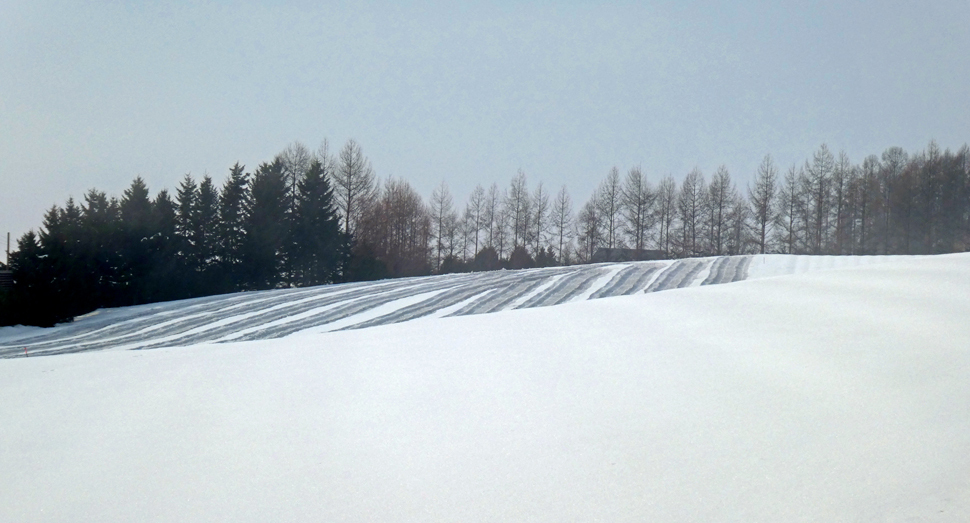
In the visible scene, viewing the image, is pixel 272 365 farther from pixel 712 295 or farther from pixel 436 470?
pixel 712 295

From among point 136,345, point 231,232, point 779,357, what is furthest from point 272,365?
point 231,232

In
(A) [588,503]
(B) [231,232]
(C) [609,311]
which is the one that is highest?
(B) [231,232]

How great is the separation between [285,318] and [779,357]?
4.96 m

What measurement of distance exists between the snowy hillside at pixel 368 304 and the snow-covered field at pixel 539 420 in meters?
1.58

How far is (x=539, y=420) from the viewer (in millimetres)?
2705

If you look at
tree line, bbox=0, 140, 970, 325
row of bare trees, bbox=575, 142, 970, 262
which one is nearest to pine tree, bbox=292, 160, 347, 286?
tree line, bbox=0, 140, 970, 325

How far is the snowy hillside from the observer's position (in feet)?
20.8

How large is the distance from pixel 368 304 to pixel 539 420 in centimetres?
466

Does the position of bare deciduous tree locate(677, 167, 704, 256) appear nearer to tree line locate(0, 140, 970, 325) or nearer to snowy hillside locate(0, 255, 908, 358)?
tree line locate(0, 140, 970, 325)

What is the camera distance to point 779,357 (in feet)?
10.7

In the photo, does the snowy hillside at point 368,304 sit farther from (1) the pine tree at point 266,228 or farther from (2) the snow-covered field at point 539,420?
(1) the pine tree at point 266,228

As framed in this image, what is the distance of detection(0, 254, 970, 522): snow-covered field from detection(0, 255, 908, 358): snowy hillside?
158 centimetres

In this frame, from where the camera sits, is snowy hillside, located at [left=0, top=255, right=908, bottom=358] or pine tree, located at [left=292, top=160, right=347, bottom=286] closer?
snowy hillside, located at [left=0, top=255, right=908, bottom=358]

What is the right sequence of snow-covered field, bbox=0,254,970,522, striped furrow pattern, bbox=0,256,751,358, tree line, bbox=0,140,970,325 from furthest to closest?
1. tree line, bbox=0,140,970,325
2. striped furrow pattern, bbox=0,256,751,358
3. snow-covered field, bbox=0,254,970,522
